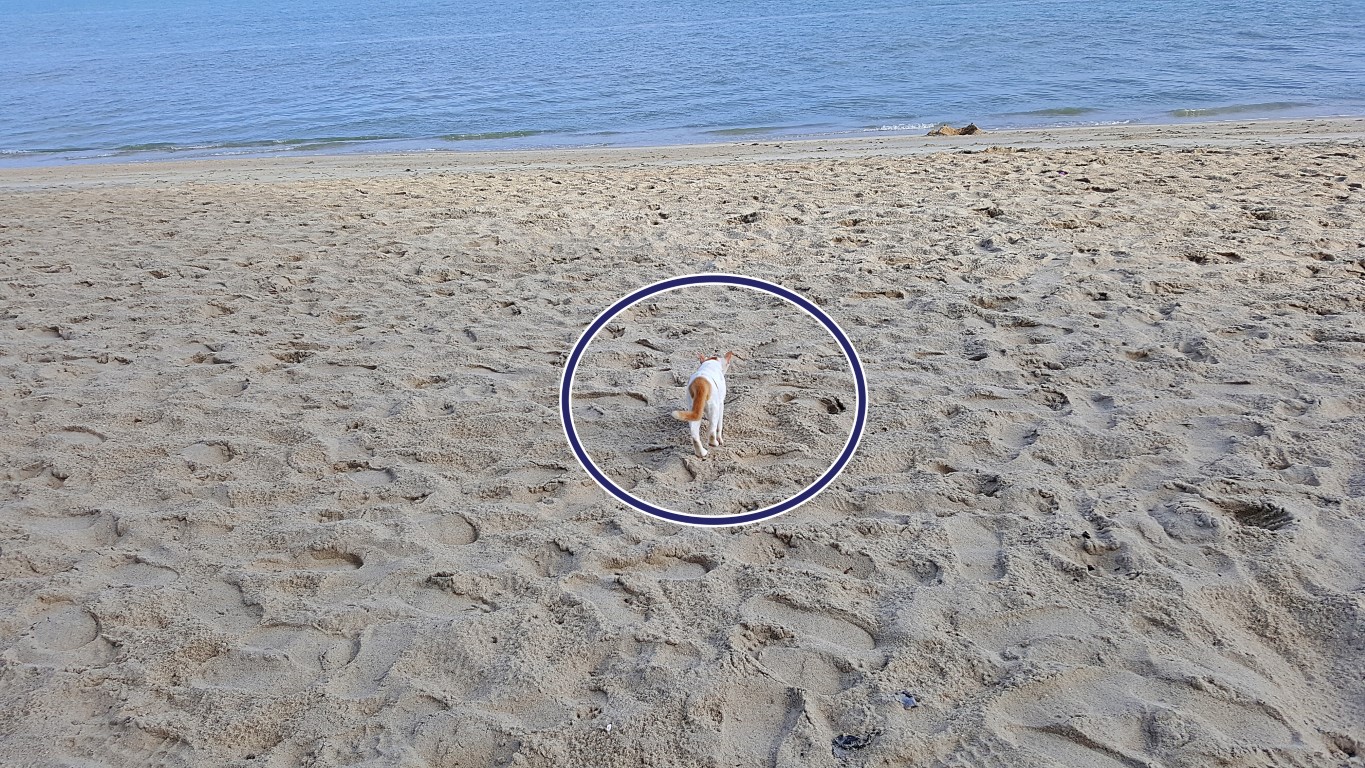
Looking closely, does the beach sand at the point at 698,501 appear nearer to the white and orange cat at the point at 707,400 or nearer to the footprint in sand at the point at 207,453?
the footprint in sand at the point at 207,453

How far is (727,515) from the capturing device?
3.18 metres

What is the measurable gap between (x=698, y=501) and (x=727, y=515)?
14cm

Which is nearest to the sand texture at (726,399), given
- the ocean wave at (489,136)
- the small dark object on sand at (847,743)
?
the small dark object on sand at (847,743)

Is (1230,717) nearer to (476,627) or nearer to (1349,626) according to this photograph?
(1349,626)

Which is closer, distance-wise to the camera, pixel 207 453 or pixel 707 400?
pixel 707 400

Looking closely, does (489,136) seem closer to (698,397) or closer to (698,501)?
(698,397)

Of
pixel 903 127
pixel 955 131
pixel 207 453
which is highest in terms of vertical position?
pixel 207 453

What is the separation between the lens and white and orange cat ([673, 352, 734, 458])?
10.5 feet

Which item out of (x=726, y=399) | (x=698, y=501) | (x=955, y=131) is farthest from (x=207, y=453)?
(x=955, y=131)

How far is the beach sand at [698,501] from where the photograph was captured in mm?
2287

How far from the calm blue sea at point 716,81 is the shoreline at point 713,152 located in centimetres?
175

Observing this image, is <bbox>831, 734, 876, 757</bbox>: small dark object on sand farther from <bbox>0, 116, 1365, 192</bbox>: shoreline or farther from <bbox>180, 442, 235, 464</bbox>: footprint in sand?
<bbox>0, 116, 1365, 192</bbox>: shoreline

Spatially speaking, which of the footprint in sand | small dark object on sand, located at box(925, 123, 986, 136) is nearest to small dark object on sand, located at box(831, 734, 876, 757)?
the footprint in sand

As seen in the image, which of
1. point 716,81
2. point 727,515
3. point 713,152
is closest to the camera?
point 727,515
